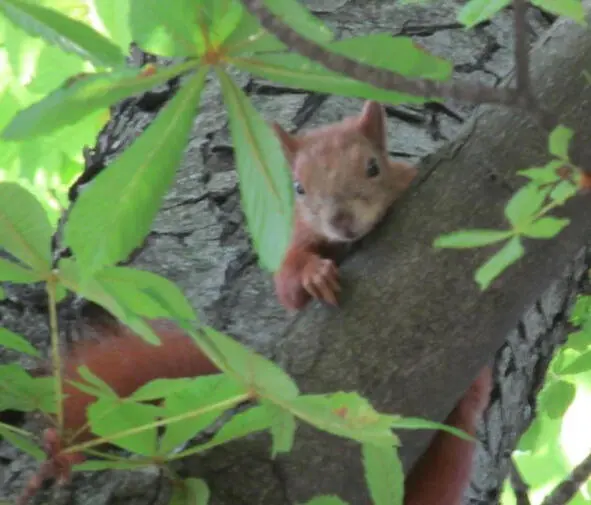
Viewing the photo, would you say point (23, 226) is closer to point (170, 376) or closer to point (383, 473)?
point (383, 473)

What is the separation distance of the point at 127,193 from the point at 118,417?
21 cm

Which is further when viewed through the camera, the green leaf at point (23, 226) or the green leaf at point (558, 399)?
the green leaf at point (558, 399)

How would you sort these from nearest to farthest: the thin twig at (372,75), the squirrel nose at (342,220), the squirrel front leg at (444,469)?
the thin twig at (372,75) < the squirrel front leg at (444,469) < the squirrel nose at (342,220)

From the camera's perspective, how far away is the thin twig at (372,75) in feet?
1.84

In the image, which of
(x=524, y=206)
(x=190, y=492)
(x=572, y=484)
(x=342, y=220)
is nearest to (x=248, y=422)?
(x=190, y=492)

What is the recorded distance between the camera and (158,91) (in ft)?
6.14

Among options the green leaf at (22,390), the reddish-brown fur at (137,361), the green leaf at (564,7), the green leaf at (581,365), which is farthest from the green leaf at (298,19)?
the green leaf at (581,365)

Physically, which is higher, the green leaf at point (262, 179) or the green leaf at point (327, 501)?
the green leaf at point (262, 179)

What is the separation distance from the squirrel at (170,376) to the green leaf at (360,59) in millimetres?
450

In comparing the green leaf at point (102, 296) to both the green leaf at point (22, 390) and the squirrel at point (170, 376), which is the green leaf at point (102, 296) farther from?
the squirrel at point (170, 376)

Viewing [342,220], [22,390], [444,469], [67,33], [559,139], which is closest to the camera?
[67,33]

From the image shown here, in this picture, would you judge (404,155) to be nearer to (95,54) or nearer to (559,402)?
(559,402)

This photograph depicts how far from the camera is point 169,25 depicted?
0.59 meters

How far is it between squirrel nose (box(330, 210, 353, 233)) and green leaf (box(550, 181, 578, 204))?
0.72 metres
